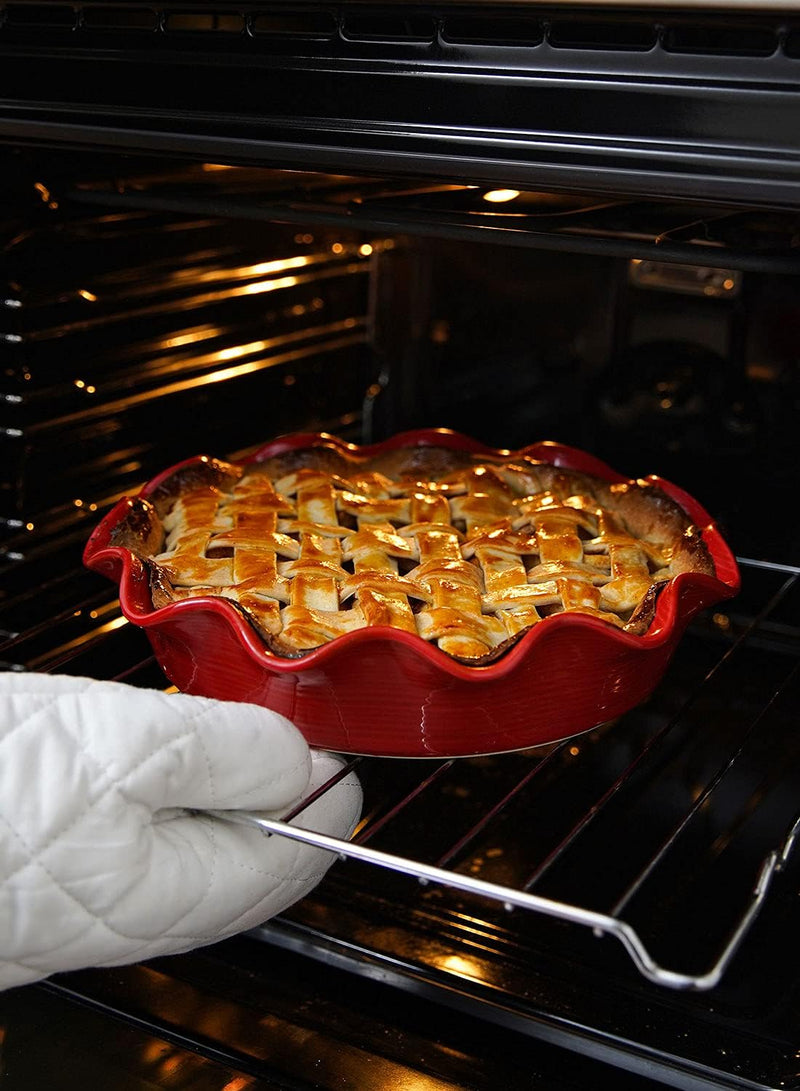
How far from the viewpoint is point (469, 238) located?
2.70ft

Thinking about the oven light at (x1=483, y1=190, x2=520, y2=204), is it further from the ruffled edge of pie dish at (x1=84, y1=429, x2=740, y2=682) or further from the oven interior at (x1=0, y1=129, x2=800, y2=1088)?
the ruffled edge of pie dish at (x1=84, y1=429, x2=740, y2=682)

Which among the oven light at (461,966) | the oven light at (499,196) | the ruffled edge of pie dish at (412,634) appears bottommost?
the oven light at (461,966)

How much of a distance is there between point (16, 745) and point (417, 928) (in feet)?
1.18

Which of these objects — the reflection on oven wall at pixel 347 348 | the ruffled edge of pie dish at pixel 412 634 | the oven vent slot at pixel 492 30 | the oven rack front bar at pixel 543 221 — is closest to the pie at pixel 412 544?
the ruffled edge of pie dish at pixel 412 634

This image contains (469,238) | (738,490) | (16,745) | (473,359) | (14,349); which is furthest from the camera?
(473,359)

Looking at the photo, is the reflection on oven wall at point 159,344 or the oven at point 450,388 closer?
the oven at point 450,388

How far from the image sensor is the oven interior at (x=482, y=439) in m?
0.76

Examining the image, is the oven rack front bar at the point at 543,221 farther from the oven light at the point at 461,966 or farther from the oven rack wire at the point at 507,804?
the oven light at the point at 461,966

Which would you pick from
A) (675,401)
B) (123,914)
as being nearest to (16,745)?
(123,914)

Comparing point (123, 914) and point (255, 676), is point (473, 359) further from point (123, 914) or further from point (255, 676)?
point (123, 914)

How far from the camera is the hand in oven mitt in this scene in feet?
1.89

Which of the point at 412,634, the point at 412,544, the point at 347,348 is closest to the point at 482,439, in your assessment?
the point at 347,348

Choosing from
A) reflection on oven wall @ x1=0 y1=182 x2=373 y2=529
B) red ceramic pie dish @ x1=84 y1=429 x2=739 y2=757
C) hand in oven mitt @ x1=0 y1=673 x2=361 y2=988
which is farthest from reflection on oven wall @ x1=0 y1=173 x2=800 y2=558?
hand in oven mitt @ x1=0 y1=673 x2=361 y2=988

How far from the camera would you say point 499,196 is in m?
0.94
